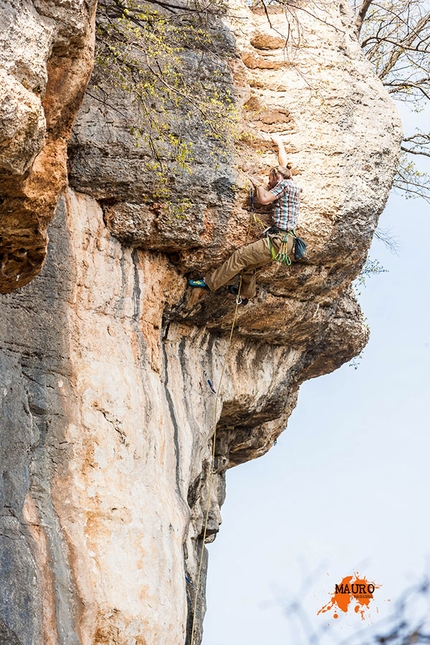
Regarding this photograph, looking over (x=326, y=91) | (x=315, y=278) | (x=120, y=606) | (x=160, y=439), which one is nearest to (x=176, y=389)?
(x=160, y=439)

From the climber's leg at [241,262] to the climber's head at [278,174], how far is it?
2.23 feet

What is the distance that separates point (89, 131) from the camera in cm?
965

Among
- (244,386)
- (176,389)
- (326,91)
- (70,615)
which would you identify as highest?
(326,91)

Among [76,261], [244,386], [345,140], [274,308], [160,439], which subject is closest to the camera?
[76,261]

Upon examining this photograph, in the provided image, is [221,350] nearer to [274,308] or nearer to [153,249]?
[274,308]

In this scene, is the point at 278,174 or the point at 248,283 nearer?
the point at 278,174

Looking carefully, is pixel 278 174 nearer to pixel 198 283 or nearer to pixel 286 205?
pixel 286 205

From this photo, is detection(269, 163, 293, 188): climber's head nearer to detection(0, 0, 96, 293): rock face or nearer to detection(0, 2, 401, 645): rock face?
detection(0, 2, 401, 645): rock face

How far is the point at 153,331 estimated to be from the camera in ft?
33.7

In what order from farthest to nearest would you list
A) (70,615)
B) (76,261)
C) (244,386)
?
1. (244,386)
2. (76,261)
3. (70,615)

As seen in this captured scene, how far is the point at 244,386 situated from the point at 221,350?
0.76m

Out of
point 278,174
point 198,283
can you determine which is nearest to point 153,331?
point 198,283

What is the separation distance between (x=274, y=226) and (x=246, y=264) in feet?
1.70

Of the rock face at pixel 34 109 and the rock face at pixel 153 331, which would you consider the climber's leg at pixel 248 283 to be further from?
the rock face at pixel 34 109
